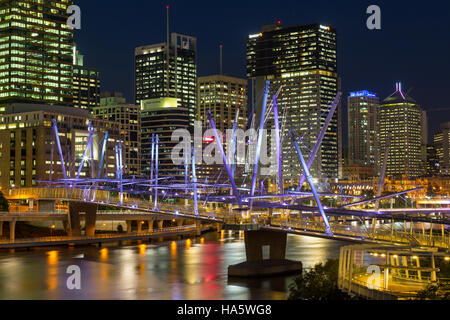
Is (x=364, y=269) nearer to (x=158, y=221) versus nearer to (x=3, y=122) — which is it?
(x=158, y=221)

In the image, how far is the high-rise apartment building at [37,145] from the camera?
12962 cm

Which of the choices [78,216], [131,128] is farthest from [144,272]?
[131,128]

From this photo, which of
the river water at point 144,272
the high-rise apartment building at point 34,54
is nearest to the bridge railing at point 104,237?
the river water at point 144,272

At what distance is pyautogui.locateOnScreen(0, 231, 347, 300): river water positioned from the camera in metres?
46.0

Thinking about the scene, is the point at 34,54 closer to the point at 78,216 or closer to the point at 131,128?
the point at 131,128

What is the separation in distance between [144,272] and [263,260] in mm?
10018

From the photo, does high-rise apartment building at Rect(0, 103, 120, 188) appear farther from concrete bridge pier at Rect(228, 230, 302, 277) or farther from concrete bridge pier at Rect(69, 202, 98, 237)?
concrete bridge pier at Rect(228, 230, 302, 277)

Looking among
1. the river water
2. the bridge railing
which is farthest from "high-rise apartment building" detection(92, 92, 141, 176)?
the river water

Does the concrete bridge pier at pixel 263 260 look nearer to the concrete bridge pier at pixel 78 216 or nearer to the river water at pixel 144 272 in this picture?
the river water at pixel 144 272

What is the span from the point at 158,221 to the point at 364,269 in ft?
251

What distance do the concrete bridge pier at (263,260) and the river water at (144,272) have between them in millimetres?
1302

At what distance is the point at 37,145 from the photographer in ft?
427

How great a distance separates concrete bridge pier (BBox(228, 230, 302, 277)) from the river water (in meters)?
1.30
